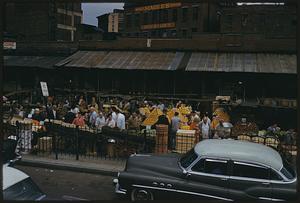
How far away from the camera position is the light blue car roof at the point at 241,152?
300 inches

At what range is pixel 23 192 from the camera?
5.91 m

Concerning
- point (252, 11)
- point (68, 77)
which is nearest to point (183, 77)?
point (68, 77)

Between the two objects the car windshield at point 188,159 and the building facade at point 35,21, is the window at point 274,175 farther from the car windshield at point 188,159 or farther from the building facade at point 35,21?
the building facade at point 35,21

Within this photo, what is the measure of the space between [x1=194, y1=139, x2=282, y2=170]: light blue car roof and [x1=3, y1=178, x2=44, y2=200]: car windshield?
11.0ft

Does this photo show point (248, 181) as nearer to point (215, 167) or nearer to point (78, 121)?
point (215, 167)

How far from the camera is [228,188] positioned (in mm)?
7566

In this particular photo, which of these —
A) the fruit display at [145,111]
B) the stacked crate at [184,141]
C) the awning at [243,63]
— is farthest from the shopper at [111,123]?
the awning at [243,63]

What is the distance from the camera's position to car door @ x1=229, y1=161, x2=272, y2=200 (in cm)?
739

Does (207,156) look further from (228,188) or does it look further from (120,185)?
(120,185)

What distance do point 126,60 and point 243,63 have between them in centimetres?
792

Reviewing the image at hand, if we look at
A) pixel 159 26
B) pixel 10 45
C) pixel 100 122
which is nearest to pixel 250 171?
pixel 100 122

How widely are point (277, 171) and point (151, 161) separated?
255cm

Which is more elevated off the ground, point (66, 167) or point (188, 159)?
point (188, 159)

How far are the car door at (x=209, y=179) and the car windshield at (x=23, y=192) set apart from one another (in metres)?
2.96
